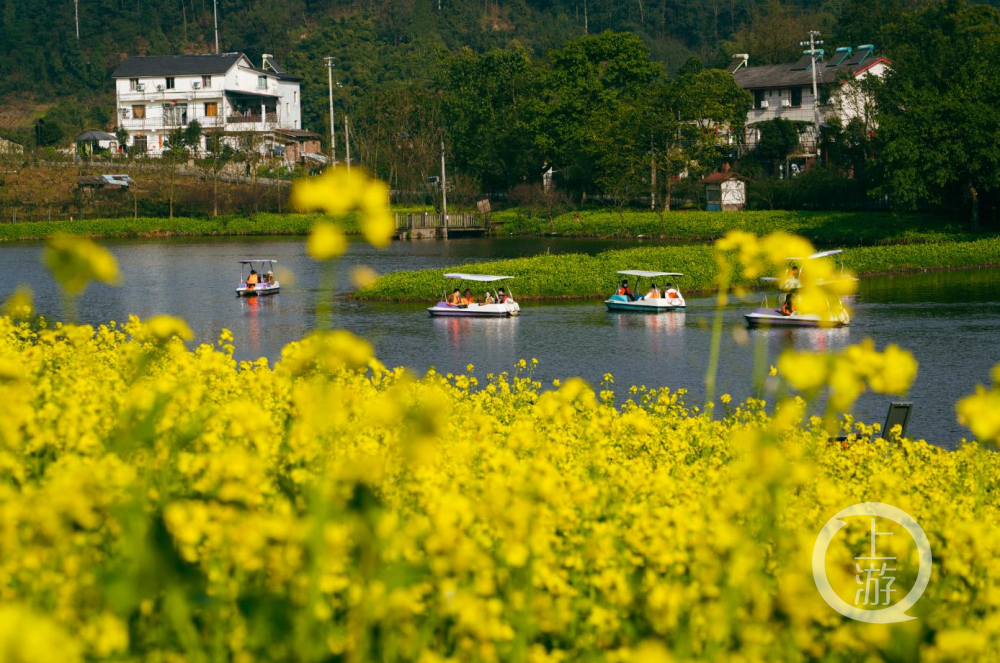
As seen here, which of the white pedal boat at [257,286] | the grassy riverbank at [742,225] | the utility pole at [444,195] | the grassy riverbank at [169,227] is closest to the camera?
the white pedal boat at [257,286]

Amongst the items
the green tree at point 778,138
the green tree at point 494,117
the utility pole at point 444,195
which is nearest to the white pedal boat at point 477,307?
the utility pole at point 444,195

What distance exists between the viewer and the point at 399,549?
6516mm

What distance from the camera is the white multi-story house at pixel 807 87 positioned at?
88062 millimetres

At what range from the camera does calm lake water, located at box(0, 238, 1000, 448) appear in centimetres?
2950

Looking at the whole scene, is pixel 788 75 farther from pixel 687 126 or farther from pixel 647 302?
pixel 647 302

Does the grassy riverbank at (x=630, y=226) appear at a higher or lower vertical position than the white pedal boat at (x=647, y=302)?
higher

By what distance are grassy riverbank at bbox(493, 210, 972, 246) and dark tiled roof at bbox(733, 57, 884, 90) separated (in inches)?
699

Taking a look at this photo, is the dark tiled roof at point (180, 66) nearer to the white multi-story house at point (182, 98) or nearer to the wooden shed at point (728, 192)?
the white multi-story house at point (182, 98)

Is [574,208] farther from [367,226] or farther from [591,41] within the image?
[367,226]

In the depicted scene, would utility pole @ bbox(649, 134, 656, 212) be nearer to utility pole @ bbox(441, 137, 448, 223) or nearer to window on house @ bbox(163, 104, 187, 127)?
utility pole @ bbox(441, 137, 448, 223)

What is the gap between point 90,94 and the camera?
141 metres

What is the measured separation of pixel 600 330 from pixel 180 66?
298ft

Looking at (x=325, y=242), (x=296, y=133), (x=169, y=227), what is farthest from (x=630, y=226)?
(x=325, y=242)

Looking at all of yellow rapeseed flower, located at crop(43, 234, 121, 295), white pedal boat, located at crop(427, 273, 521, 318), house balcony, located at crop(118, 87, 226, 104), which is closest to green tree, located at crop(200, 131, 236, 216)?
house balcony, located at crop(118, 87, 226, 104)
